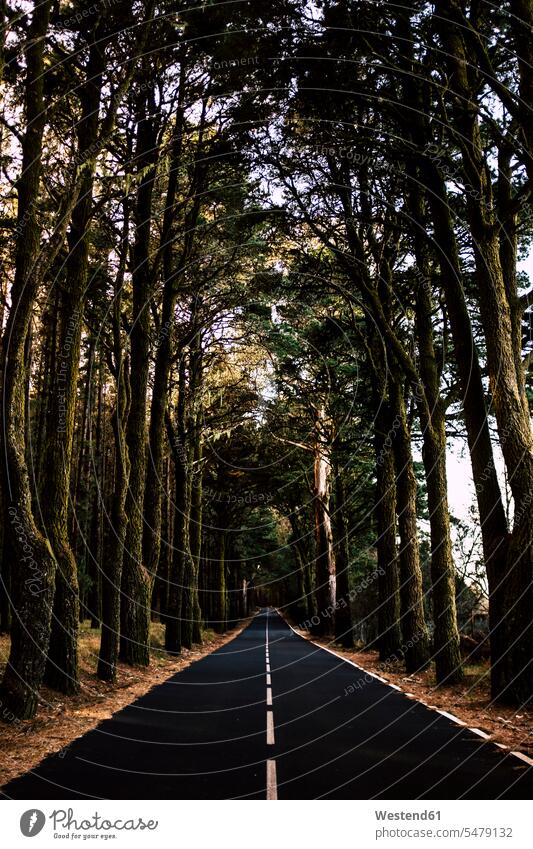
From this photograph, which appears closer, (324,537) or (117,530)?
(117,530)

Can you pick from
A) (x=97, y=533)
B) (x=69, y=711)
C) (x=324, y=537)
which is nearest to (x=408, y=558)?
(x=69, y=711)

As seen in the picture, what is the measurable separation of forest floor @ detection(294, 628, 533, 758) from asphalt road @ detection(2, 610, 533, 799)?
364 mm

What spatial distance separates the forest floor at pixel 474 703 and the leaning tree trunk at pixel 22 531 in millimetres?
6363

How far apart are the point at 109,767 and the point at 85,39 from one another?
12.6 meters

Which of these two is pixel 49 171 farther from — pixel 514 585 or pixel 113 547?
pixel 514 585

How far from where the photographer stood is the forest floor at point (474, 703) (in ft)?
29.5

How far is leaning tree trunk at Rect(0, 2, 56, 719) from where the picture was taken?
9.72 meters

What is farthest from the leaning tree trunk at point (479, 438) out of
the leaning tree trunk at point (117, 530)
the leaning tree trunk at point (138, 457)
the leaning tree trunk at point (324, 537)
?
the leaning tree trunk at point (324, 537)

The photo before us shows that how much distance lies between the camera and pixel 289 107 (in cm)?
1396

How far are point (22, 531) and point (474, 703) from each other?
804cm

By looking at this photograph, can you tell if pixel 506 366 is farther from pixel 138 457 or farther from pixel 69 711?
pixel 138 457

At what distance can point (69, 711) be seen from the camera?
11.2m

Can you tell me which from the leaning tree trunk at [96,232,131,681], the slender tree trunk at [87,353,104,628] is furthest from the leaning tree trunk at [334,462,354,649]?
the leaning tree trunk at [96,232,131,681]

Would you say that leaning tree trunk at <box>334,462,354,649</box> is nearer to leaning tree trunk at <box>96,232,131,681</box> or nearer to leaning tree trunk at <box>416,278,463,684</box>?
leaning tree trunk at <box>416,278,463,684</box>
